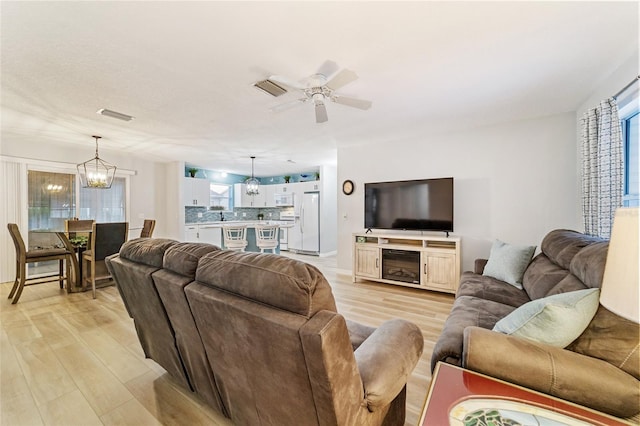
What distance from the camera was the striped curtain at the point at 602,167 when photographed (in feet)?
7.36

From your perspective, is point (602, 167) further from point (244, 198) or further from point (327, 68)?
point (244, 198)

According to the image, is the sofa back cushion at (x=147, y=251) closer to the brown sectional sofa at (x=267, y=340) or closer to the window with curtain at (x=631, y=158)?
the brown sectional sofa at (x=267, y=340)

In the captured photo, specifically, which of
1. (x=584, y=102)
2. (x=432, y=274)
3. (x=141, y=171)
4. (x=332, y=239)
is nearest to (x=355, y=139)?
(x=432, y=274)

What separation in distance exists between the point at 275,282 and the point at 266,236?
4.97 metres

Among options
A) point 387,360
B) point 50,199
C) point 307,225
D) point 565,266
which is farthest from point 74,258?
point 565,266

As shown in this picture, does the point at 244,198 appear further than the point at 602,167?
Yes

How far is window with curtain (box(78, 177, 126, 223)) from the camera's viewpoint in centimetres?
523

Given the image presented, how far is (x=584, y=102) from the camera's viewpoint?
9.48ft

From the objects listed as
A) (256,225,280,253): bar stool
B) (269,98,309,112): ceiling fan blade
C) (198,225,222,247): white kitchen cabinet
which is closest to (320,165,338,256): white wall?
(256,225,280,253): bar stool

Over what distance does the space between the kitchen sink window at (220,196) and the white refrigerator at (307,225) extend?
2.33 meters

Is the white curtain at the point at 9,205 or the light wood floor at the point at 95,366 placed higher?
the white curtain at the point at 9,205

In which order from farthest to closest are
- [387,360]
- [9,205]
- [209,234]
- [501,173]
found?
[209,234] < [9,205] < [501,173] < [387,360]

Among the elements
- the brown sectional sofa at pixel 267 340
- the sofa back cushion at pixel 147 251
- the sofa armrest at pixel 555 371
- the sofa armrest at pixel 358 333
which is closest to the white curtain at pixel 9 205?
the sofa back cushion at pixel 147 251

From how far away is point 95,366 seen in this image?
210cm
